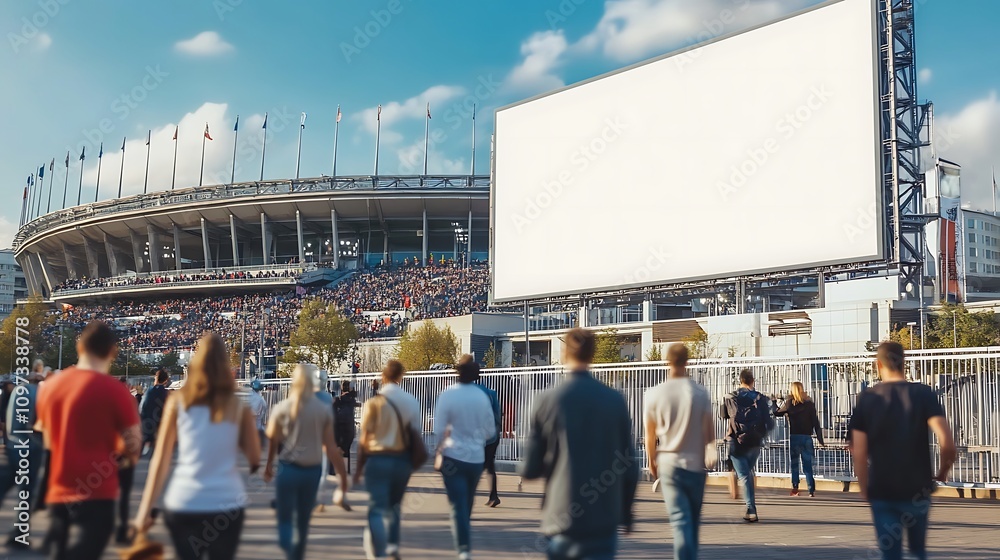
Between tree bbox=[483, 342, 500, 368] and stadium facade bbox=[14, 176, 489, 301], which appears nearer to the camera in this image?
tree bbox=[483, 342, 500, 368]

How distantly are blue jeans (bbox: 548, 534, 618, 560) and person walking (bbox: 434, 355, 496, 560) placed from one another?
10.8 ft

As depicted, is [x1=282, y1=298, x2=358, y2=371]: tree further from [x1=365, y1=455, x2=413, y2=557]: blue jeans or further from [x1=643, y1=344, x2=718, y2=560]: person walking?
[x1=643, y1=344, x2=718, y2=560]: person walking

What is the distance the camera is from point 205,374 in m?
4.87

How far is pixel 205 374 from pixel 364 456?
10.9 feet

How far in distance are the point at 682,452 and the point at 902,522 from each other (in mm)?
1689

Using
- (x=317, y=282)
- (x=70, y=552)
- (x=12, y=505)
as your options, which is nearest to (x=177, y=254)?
(x=317, y=282)

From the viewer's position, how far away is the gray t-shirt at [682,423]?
711 centimetres

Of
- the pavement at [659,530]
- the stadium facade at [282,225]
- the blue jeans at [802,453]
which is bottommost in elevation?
the pavement at [659,530]

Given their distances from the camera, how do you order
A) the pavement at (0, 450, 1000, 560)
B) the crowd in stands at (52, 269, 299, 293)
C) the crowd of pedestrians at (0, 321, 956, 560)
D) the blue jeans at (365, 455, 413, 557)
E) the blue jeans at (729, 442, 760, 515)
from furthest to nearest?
the crowd in stands at (52, 269, 299, 293) < the blue jeans at (729, 442, 760, 515) < the pavement at (0, 450, 1000, 560) < the blue jeans at (365, 455, 413, 557) < the crowd of pedestrians at (0, 321, 956, 560)

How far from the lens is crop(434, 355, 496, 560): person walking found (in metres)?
8.13

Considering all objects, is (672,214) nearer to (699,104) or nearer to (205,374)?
(699,104)

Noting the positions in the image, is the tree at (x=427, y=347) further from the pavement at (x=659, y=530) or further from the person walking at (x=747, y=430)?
the person walking at (x=747, y=430)

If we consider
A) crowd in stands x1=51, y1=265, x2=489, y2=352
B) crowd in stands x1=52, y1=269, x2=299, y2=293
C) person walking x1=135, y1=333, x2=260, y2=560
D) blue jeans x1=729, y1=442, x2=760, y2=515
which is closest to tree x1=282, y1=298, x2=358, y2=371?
crowd in stands x1=51, y1=265, x2=489, y2=352

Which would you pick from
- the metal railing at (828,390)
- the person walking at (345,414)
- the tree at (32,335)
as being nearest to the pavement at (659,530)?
the metal railing at (828,390)
